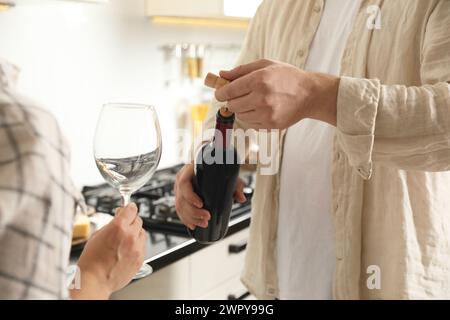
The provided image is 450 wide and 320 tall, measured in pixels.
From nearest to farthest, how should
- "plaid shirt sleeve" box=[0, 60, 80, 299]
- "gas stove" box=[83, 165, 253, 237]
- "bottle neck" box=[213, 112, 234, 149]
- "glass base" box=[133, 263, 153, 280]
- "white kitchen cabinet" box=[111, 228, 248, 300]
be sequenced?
"plaid shirt sleeve" box=[0, 60, 80, 299], "bottle neck" box=[213, 112, 234, 149], "glass base" box=[133, 263, 153, 280], "white kitchen cabinet" box=[111, 228, 248, 300], "gas stove" box=[83, 165, 253, 237]

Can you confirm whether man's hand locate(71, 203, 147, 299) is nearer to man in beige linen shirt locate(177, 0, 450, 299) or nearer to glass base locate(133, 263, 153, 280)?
man in beige linen shirt locate(177, 0, 450, 299)

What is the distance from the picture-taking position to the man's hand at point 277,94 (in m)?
0.89

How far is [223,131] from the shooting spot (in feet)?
3.43

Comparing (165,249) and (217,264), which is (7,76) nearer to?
(165,249)

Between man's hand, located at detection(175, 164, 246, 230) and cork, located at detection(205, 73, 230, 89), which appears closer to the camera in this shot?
cork, located at detection(205, 73, 230, 89)

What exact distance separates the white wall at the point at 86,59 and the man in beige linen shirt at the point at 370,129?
674mm

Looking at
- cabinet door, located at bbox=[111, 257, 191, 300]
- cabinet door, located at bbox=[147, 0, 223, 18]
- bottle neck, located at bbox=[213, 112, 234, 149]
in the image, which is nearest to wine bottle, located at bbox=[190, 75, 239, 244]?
bottle neck, located at bbox=[213, 112, 234, 149]

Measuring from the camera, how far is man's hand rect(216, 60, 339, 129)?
0.89m

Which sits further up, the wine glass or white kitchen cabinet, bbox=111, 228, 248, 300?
the wine glass

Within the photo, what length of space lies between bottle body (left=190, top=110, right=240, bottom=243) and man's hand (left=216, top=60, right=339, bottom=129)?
0.47 feet

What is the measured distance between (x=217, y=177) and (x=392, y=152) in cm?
32

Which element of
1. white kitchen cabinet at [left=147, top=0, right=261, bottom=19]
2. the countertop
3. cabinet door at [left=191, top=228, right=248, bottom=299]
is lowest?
cabinet door at [left=191, top=228, right=248, bottom=299]

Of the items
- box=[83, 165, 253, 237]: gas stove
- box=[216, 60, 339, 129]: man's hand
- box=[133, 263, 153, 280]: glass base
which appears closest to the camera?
box=[216, 60, 339, 129]: man's hand

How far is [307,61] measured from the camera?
130cm
